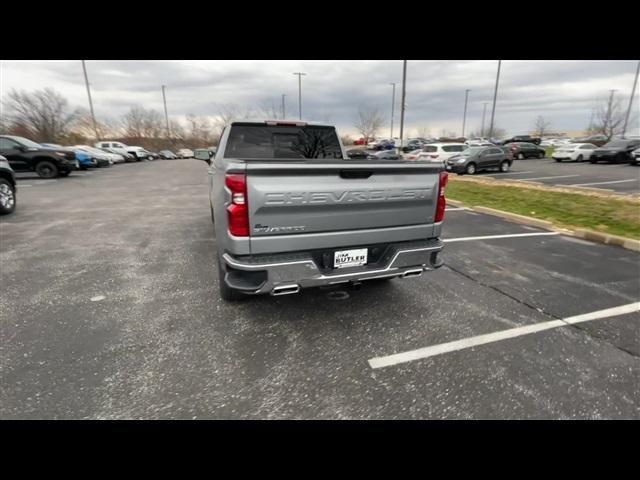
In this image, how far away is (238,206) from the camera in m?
2.45

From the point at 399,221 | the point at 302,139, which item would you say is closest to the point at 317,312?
the point at 399,221

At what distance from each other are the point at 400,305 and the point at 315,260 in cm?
141

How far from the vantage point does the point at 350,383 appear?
2.42 m

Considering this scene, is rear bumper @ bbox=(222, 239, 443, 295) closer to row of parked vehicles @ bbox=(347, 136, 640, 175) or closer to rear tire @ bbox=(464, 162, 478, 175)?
row of parked vehicles @ bbox=(347, 136, 640, 175)

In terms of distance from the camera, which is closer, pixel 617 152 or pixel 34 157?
pixel 34 157

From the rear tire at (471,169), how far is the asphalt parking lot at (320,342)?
14.7m

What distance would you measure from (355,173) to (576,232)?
233 inches

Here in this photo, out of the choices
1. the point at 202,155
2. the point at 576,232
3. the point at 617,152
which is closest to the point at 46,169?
the point at 202,155

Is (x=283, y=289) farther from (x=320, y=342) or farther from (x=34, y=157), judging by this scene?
(x=34, y=157)

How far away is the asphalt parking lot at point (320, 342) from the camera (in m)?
2.21

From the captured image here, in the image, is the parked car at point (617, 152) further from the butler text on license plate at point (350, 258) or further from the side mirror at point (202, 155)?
the butler text on license plate at point (350, 258)

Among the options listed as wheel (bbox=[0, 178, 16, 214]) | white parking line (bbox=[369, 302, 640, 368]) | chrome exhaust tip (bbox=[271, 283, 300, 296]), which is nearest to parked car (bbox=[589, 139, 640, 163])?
white parking line (bbox=[369, 302, 640, 368])

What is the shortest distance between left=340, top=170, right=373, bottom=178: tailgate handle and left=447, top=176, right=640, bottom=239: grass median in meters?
6.01
